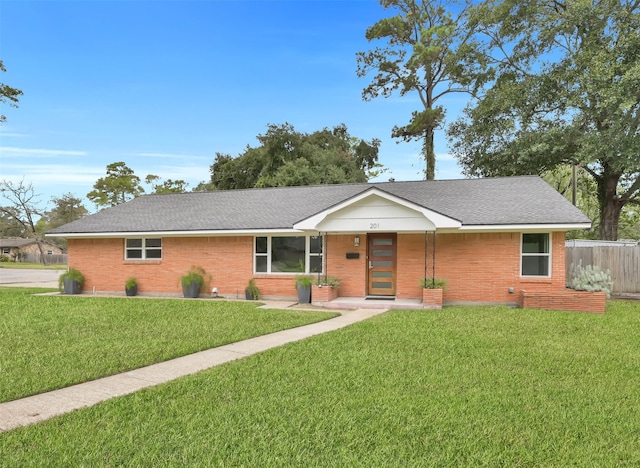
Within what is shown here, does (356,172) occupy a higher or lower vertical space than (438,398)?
higher

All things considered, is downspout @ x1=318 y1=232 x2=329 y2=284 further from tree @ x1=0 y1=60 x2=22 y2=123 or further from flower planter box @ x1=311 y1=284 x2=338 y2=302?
tree @ x1=0 y1=60 x2=22 y2=123

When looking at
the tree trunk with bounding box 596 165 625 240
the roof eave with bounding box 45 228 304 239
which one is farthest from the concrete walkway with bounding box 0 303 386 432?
the tree trunk with bounding box 596 165 625 240

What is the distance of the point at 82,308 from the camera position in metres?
11.8

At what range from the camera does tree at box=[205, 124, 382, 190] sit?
30359 mm

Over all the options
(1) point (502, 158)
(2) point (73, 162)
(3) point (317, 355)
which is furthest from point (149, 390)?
(2) point (73, 162)

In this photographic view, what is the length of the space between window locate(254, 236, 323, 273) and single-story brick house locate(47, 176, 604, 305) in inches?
1.4

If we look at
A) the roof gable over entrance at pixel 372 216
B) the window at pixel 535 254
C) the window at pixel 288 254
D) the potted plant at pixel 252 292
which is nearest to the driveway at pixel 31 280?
the potted plant at pixel 252 292

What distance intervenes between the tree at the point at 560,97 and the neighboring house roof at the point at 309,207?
637cm

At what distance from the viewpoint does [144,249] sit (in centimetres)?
1609

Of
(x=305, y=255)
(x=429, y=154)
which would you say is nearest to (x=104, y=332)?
(x=305, y=255)

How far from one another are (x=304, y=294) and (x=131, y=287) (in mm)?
6759

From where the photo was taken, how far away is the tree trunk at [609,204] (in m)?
22.6

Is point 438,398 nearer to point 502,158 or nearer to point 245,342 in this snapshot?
point 245,342

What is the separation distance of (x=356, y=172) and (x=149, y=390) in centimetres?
2936
